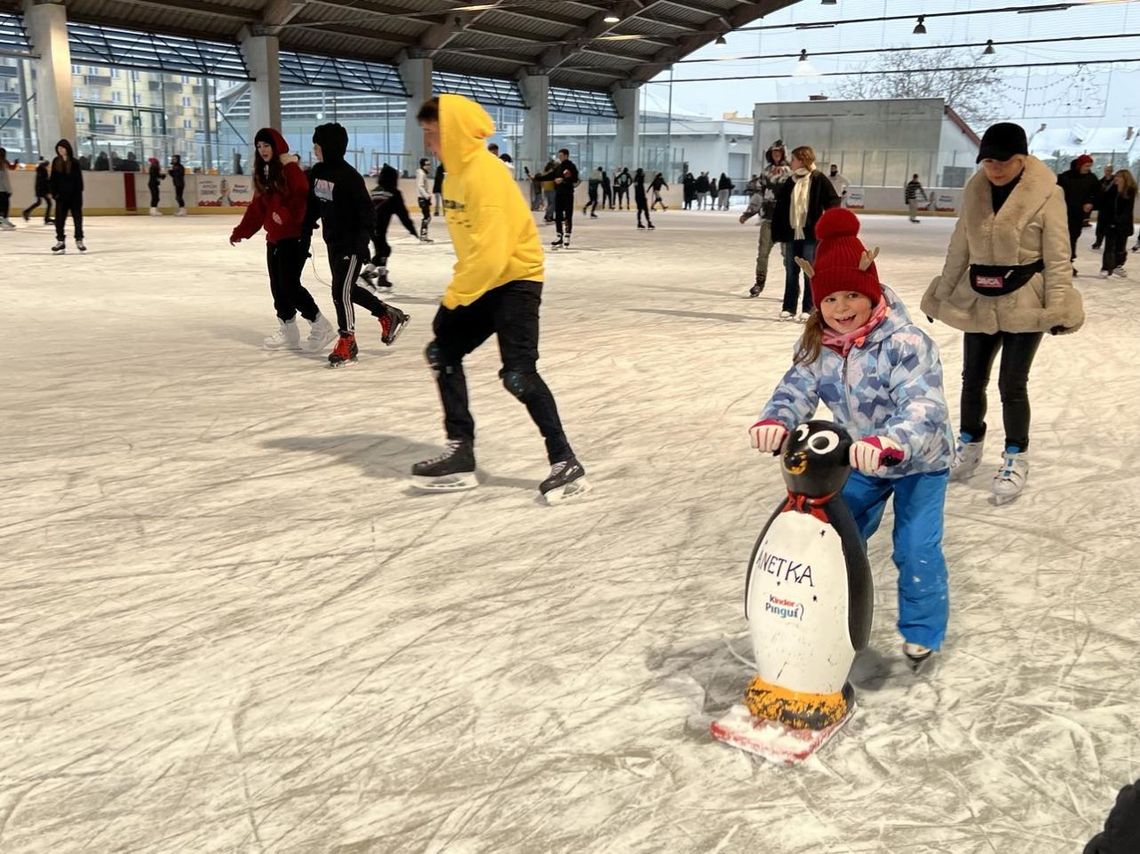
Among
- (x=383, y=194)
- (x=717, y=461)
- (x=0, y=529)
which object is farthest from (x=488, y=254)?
(x=383, y=194)

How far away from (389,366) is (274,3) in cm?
2187

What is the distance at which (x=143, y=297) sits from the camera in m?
8.20

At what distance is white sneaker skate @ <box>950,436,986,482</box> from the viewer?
3.59m

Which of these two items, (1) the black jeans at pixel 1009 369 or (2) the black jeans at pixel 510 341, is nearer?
(2) the black jeans at pixel 510 341

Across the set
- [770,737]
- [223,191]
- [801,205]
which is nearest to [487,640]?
[770,737]

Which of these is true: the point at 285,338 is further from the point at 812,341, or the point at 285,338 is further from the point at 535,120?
the point at 535,120

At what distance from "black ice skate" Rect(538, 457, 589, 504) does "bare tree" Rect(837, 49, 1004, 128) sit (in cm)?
3363

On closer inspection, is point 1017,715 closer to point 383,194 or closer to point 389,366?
point 389,366

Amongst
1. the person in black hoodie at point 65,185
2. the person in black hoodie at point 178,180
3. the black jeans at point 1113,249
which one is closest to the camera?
the black jeans at point 1113,249

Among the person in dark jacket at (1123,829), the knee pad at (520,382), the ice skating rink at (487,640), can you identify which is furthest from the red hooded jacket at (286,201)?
the person in dark jacket at (1123,829)

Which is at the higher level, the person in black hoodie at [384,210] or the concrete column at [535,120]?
the concrete column at [535,120]

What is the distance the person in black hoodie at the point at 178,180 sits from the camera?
21812mm

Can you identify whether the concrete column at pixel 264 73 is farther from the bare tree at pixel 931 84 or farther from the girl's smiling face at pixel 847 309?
the girl's smiling face at pixel 847 309

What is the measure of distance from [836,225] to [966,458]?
1894mm
